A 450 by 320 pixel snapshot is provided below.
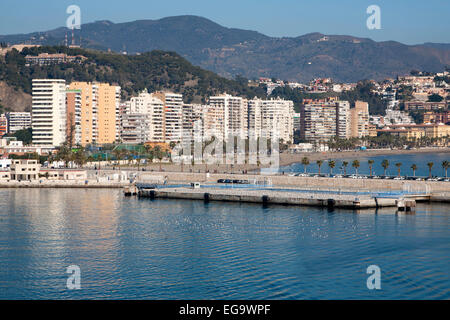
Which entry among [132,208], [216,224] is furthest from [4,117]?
[216,224]

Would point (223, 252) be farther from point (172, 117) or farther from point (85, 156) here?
point (172, 117)

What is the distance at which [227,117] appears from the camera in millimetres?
179875

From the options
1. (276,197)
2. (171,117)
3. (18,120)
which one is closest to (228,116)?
(171,117)

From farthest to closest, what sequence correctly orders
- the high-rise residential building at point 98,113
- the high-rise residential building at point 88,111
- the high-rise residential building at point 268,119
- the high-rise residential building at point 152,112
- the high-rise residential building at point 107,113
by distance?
the high-rise residential building at point 268,119, the high-rise residential building at point 152,112, the high-rise residential building at point 107,113, the high-rise residential building at point 98,113, the high-rise residential building at point 88,111

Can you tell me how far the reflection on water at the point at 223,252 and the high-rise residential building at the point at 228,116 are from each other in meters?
113

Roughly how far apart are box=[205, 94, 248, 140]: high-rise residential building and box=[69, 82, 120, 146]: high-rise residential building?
33551 millimetres

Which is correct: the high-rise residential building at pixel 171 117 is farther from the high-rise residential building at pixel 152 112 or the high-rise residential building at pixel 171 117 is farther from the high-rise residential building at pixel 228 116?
the high-rise residential building at pixel 228 116

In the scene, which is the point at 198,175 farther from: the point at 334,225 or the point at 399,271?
the point at 399,271

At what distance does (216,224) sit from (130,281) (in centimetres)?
1801

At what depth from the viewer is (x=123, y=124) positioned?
5812 inches

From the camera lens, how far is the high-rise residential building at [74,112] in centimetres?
13388

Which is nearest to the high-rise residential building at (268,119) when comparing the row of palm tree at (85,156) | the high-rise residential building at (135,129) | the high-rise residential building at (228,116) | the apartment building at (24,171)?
the high-rise residential building at (228,116)

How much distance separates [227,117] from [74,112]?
54150 mm

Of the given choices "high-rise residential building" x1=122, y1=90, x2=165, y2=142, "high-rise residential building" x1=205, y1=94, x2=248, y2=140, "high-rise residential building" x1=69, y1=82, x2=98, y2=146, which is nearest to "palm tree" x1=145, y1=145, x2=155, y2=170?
"high-rise residential building" x1=69, y1=82, x2=98, y2=146
